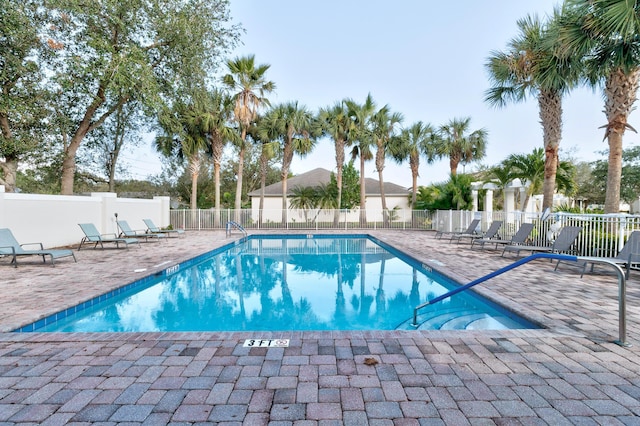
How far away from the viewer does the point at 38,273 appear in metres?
7.05

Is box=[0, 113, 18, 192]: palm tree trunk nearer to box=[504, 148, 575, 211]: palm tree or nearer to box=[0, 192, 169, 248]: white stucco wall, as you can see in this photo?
box=[0, 192, 169, 248]: white stucco wall

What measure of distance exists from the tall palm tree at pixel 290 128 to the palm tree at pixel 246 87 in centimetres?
98

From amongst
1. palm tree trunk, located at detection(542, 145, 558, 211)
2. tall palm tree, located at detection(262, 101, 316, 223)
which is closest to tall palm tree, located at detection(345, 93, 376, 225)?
tall palm tree, located at detection(262, 101, 316, 223)

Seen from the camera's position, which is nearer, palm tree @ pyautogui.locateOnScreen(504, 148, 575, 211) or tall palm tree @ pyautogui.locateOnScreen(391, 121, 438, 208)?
palm tree @ pyautogui.locateOnScreen(504, 148, 575, 211)

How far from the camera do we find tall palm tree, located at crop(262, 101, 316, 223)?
68.1ft

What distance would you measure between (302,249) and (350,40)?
1103 centimetres

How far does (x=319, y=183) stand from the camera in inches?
1104

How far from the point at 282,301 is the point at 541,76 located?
10.5 m

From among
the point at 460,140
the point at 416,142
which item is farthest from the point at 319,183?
the point at 460,140

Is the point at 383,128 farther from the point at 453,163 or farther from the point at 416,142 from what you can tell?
the point at 453,163

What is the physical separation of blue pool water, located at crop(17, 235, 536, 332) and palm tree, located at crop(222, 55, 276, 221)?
11191 mm

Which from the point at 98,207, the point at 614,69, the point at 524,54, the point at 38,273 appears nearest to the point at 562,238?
the point at 614,69

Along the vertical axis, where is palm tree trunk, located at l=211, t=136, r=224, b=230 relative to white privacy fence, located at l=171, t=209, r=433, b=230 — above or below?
above

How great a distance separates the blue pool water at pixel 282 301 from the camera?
4969 mm
